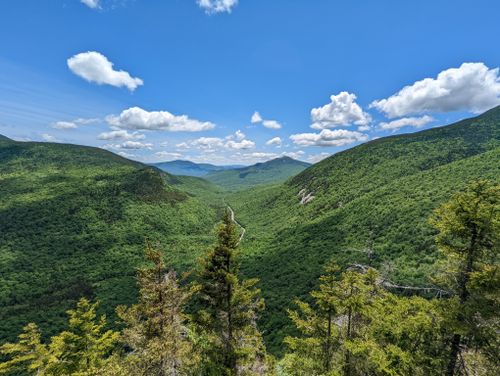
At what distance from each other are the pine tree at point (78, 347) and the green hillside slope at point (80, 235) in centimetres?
7039

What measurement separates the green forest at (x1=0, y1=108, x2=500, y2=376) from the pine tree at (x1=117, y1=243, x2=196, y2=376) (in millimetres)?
85

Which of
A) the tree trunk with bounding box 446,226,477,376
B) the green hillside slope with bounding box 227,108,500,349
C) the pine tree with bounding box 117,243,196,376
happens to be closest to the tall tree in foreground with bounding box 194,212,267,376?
the pine tree with bounding box 117,243,196,376

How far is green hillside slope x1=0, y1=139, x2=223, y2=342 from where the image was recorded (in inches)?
3223

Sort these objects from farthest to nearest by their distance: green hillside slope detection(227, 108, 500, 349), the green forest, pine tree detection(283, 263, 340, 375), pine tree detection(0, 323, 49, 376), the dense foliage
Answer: green hillside slope detection(227, 108, 500, 349), pine tree detection(283, 263, 340, 375), the green forest, pine tree detection(0, 323, 49, 376), the dense foliage

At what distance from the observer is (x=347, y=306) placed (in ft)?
52.4

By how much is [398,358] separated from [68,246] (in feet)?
436

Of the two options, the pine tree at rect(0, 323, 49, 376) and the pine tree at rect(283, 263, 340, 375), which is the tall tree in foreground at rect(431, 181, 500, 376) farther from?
the pine tree at rect(0, 323, 49, 376)

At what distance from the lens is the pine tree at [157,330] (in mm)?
14414

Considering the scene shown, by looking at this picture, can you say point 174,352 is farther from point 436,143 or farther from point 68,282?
point 436,143

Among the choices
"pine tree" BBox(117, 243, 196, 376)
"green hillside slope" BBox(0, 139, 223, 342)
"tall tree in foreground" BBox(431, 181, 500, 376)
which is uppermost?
"tall tree in foreground" BBox(431, 181, 500, 376)

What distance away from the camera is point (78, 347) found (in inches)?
541

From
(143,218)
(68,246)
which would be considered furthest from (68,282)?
(143,218)

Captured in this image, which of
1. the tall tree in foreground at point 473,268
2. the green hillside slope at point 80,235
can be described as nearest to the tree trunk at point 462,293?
the tall tree in foreground at point 473,268

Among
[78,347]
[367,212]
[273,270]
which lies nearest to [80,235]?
[273,270]
